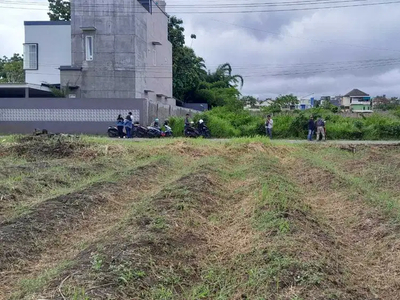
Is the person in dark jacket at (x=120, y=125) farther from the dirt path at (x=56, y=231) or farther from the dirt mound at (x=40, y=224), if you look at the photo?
the dirt mound at (x=40, y=224)

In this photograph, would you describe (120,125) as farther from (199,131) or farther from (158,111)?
(158,111)

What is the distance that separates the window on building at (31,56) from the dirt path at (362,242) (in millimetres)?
28035

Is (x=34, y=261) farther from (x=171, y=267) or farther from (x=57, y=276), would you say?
(x=171, y=267)

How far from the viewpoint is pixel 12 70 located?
45.3 meters

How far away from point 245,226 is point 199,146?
33.0 ft

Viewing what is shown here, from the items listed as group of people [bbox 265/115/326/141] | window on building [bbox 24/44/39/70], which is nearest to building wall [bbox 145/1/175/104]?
window on building [bbox 24/44/39/70]

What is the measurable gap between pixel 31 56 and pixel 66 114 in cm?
1004

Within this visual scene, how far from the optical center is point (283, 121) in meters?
25.4

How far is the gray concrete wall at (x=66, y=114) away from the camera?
2447 cm

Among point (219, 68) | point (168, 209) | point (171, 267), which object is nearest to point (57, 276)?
point (171, 267)

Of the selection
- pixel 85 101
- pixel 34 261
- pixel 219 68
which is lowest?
pixel 34 261

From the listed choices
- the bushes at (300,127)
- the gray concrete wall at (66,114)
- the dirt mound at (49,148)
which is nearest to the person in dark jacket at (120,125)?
the gray concrete wall at (66,114)

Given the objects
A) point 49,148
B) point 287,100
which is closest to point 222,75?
point 287,100

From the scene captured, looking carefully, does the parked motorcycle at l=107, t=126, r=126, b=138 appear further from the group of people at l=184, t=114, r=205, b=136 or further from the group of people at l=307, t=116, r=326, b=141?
the group of people at l=307, t=116, r=326, b=141
